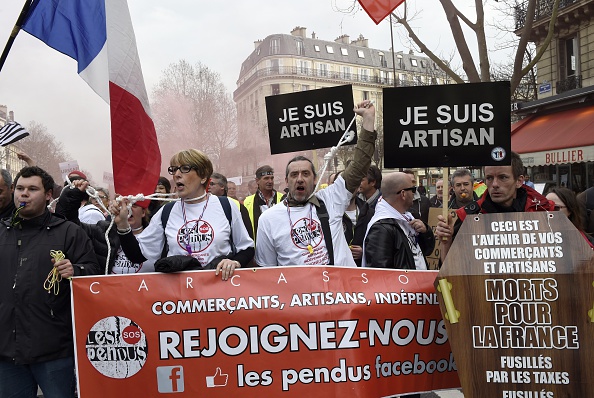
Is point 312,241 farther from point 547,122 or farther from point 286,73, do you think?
point 286,73

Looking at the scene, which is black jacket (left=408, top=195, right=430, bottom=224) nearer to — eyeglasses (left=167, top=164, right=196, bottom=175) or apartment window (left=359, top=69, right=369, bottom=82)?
eyeglasses (left=167, top=164, right=196, bottom=175)

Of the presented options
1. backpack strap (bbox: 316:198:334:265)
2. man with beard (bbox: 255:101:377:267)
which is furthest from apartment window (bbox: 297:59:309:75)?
backpack strap (bbox: 316:198:334:265)

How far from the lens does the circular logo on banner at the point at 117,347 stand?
3.43m

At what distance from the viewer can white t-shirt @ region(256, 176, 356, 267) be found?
392cm

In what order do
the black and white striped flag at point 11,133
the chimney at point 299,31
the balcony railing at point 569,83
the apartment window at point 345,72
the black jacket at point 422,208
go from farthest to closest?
the apartment window at point 345,72 < the chimney at point 299,31 < the balcony railing at point 569,83 < the black jacket at point 422,208 < the black and white striped flag at point 11,133

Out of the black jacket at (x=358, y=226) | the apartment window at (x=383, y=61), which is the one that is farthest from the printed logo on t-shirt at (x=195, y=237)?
the apartment window at (x=383, y=61)

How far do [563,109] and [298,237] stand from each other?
16.0m

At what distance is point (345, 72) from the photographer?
80.6m

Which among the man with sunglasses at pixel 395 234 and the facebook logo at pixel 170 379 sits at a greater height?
the man with sunglasses at pixel 395 234

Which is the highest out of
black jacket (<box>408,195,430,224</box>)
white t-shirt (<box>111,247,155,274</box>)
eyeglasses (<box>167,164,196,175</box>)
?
eyeglasses (<box>167,164,196,175</box>)

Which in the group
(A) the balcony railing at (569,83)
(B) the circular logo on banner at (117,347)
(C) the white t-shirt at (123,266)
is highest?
(A) the balcony railing at (569,83)

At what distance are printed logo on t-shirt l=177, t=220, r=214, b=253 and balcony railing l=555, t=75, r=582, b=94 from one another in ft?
60.5

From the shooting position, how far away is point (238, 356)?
11.2 feet

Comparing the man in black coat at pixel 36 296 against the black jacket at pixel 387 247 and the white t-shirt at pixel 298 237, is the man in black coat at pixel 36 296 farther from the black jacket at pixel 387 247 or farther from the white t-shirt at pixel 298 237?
the black jacket at pixel 387 247
